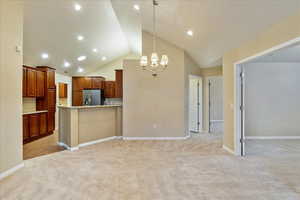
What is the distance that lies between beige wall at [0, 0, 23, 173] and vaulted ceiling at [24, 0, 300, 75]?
1219 mm

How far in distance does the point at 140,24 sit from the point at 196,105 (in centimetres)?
349

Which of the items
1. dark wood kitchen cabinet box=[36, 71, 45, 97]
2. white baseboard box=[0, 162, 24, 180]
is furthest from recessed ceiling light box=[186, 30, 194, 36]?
dark wood kitchen cabinet box=[36, 71, 45, 97]

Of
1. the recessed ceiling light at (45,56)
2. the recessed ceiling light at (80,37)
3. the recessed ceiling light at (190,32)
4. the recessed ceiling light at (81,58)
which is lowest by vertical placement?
the recessed ceiling light at (45,56)

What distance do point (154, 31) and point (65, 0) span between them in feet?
8.21

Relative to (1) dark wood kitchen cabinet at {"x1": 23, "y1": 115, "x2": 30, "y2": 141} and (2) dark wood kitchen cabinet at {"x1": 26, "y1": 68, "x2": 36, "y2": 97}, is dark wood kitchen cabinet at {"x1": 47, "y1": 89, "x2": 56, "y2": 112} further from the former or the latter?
(1) dark wood kitchen cabinet at {"x1": 23, "y1": 115, "x2": 30, "y2": 141}

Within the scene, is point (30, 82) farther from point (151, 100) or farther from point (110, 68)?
point (110, 68)

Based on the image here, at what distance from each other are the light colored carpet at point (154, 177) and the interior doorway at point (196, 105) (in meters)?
2.80

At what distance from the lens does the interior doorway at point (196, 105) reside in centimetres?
770

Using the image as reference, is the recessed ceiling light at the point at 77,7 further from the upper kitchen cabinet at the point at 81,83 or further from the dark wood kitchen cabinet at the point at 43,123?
the upper kitchen cabinet at the point at 81,83

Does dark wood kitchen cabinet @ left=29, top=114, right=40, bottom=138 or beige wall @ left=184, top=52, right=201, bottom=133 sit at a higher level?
beige wall @ left=184, top=52, right=201, bottom=133

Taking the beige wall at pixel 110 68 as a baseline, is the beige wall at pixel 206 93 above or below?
below

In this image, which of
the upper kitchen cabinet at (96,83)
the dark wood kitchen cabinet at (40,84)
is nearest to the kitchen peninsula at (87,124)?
the dark wood kitchen cabinet at (40,84)

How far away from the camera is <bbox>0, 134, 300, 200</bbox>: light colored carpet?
2.65 metres

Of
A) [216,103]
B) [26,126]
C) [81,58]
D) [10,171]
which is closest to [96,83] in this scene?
[81,58]
